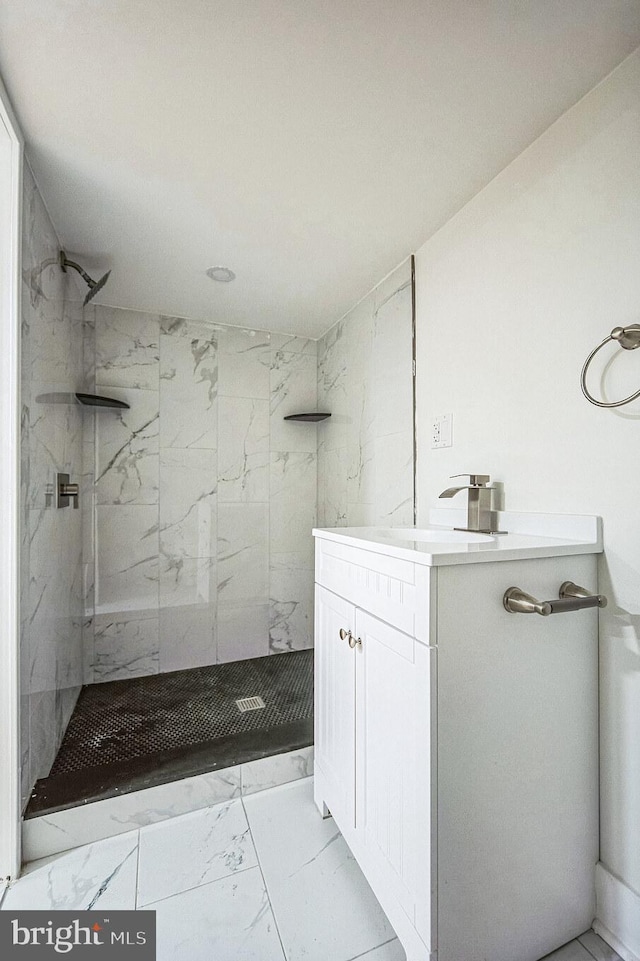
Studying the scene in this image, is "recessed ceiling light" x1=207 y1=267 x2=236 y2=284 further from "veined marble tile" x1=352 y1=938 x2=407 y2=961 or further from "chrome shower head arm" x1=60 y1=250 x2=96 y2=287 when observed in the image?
"veined marble tile" x1=352 y1=938 x2=407 y2=961

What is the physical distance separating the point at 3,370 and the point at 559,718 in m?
1.69

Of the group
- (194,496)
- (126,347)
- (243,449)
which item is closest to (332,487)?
(243,449)

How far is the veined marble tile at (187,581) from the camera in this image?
244 cm

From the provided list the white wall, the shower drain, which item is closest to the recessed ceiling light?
the white wall

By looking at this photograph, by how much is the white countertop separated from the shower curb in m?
0.89

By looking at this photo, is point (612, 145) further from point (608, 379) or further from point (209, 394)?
point (209, 394)

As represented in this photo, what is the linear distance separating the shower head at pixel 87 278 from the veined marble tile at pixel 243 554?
1.26 metres

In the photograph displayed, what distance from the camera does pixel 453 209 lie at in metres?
1.55

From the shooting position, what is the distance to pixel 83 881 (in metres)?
1.19

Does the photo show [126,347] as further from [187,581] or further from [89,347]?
[187,581]

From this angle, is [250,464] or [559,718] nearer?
[559,718]

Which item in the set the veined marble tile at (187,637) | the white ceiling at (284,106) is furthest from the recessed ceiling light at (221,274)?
the veined marble tile at (187,637)

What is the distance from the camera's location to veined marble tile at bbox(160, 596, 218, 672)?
2428mm

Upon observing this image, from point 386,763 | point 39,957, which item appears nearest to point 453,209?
point 386,763
